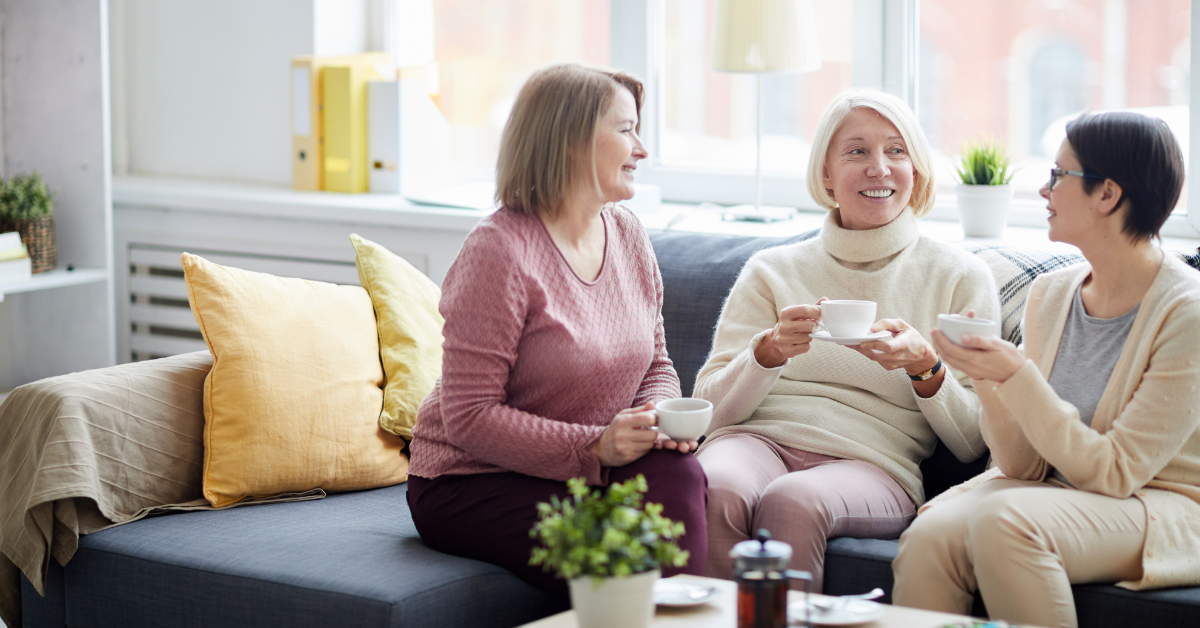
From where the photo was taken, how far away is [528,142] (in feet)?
6.29

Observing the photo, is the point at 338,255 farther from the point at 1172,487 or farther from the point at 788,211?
the point at 1172,487

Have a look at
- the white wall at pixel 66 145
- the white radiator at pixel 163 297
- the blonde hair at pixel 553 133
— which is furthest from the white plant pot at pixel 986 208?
the white wall at pixel 66 145


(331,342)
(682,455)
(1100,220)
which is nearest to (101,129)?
(331,342)

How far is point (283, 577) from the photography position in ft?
5.99

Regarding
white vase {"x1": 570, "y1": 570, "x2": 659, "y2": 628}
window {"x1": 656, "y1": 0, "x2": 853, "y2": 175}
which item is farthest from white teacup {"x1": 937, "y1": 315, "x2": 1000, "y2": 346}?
window {"x1": 656, "y1": 0, "x2": 853, "y2": 175}

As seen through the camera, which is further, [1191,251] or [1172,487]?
[1191,251]

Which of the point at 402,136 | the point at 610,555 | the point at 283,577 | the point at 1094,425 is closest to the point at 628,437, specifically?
the point at 610,555

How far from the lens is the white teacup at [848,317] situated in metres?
1.80

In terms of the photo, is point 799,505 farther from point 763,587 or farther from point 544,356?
point 763,587

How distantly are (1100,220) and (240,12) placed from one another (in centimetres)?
271

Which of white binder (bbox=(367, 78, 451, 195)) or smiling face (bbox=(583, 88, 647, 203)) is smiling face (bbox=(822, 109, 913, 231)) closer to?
smiling face (bbox=(583, 88, 647, 203))

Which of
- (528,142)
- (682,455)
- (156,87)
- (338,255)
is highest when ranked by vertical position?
(156,87)

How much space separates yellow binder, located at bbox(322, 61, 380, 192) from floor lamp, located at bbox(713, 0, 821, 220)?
1107mm

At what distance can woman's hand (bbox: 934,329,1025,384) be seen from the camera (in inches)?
66.8
